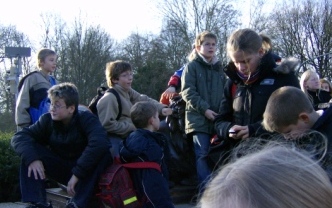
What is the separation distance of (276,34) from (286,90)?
34643 mm

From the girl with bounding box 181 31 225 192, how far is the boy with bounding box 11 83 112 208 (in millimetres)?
1015

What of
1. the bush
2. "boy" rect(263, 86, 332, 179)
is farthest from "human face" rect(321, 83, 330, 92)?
"boy" rect(263, 86, 332, 179)

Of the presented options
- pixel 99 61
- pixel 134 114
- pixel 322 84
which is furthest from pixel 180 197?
pixel 99 61

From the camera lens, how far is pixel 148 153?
4742 mm

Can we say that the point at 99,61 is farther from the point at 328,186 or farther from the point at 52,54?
the point at 328,186

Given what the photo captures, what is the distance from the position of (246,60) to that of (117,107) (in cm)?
199

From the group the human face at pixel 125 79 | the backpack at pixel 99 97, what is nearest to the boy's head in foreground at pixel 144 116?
the backpack at pixel 99 97

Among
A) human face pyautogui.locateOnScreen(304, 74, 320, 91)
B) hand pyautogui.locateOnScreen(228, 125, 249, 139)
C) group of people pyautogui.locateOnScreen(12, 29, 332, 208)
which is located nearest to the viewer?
group of people pyautogui.locateOnScreen(12, 29, 332, 208)

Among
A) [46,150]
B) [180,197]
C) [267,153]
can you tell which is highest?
[267,153]

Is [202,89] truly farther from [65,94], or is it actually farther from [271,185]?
[271,185]

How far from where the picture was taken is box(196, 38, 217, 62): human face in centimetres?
571

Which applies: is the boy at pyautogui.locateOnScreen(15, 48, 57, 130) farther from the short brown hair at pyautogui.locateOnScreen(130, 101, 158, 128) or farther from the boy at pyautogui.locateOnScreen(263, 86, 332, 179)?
the boy at pyautogui.locateOnScreen(263, 86, 332, 179)

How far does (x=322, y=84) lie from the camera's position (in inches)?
322

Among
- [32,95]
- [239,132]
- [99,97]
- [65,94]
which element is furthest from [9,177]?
[239,132]
